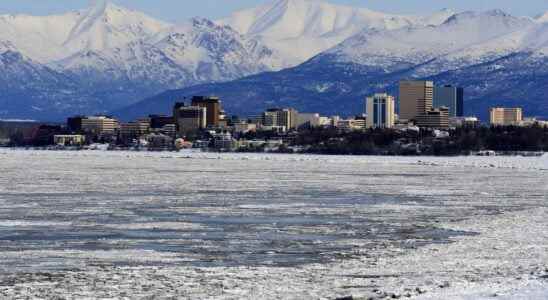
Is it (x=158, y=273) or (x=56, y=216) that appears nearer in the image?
(x=158, y=273)

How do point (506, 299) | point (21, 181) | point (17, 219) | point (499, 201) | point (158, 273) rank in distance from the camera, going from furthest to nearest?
point (21, 181) < point (499, 201) < point (17, 219) < point (158, 273) < point (506, 299)

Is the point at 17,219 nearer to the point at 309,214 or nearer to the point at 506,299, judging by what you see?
the point at 309,214

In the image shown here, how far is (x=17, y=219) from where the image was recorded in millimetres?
44250

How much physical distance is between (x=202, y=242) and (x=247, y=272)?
6802 mm

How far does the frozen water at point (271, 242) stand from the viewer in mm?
28484

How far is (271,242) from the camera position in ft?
123

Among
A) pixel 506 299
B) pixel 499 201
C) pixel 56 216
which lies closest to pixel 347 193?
pixel 499 201

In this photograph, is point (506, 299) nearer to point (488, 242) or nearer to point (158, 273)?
point (158, 273)

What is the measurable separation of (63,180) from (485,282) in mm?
49681

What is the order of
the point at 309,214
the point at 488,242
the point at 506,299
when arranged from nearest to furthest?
the point at 506,299, the point at 488,242, the point at 309,214

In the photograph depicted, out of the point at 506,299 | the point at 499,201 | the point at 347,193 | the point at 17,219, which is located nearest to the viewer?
the point at 506,299

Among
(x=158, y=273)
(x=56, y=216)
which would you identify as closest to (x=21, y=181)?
(x=56, y=216)

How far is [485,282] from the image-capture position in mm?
28859

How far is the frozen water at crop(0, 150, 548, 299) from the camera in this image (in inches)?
1121
